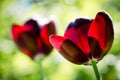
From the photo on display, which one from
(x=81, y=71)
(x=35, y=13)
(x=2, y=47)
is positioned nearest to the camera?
(x=81, y=71)

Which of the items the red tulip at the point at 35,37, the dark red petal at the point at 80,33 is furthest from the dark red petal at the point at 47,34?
the dark red petal at the point at 80,33

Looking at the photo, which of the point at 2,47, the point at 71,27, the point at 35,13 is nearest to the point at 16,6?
the point at 35,13

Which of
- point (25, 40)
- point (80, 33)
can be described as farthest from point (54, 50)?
point (80, 33)

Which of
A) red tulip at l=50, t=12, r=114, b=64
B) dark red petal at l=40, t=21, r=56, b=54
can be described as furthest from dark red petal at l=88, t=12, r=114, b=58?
dark red petal at l=40, t=21, r=56, b=54

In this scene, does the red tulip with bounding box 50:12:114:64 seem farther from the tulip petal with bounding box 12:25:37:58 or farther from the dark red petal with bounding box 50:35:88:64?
the tulip petal with bounding box 12:25:37:58

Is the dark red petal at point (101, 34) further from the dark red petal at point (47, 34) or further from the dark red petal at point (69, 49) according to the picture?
the dark red petal at point (47, 34)

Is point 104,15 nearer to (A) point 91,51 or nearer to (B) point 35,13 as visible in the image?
(A) point 91,51
